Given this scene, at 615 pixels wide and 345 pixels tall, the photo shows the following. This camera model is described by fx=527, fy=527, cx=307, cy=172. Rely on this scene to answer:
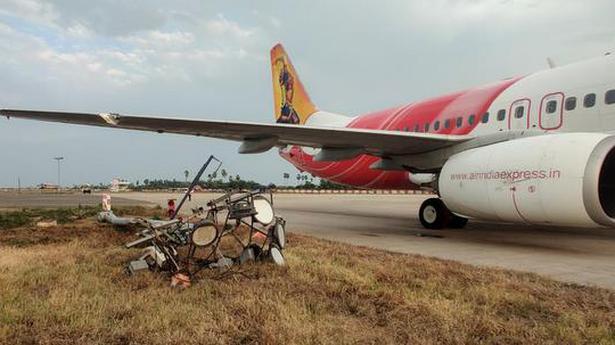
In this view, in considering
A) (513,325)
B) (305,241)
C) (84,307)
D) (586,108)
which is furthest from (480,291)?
(586,108)

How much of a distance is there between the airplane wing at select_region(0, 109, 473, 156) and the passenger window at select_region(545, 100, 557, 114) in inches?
58.7

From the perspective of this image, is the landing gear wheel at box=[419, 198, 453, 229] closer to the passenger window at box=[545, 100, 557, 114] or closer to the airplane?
the airplane

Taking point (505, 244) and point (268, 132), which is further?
point (268, 132)

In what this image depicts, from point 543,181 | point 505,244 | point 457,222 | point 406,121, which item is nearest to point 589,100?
Answer: point 543,181

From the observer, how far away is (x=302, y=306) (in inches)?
166

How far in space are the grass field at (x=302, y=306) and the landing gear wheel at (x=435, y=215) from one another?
5.96 metres

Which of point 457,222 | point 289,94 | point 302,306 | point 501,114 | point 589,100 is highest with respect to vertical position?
point 289,94

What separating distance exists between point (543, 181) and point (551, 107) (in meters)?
2.66

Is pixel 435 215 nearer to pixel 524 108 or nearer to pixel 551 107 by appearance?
pixel 524 108

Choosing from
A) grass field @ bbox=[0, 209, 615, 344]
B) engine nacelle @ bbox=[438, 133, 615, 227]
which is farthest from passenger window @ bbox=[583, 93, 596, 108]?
grass field @ bbox=[0, 209, 615, 344]

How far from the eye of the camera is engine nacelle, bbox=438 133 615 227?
728 centimetres

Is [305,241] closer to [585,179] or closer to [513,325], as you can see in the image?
[585,179]

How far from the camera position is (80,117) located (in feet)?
32.9

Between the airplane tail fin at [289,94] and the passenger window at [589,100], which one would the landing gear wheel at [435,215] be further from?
the airplane tail fin at [289,94]
